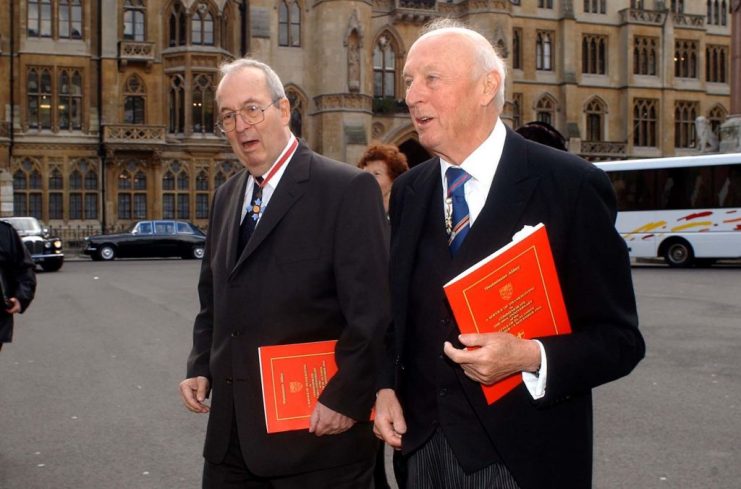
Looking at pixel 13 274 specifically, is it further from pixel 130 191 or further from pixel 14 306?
pixel 130 191

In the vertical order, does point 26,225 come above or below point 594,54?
below

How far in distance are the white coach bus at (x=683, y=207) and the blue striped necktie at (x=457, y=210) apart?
2100 cm

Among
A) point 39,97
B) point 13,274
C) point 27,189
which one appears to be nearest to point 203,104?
point 39,97

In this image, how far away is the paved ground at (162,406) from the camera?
5.26 meters

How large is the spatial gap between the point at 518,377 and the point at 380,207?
3.59 ft

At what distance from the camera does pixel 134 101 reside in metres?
34.5

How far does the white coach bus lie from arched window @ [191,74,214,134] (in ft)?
56.0

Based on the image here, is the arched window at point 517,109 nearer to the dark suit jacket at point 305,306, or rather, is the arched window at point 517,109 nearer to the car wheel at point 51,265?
the car wheel at point 51,265

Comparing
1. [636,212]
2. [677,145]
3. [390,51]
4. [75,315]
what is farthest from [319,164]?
[677,145]

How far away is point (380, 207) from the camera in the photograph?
10.4 feet

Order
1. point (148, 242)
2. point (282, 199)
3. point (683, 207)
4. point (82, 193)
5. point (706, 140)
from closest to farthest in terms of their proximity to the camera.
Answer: point (282, 199), point (683, 207), point (706, 140), point (148, 242), point (82, 193)

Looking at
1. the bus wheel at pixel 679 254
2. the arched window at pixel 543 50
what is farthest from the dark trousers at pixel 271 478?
the arched window at pixel 543 50

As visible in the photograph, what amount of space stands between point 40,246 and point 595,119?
28743 mm

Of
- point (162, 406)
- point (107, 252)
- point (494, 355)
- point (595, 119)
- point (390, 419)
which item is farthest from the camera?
point (595, 119)
